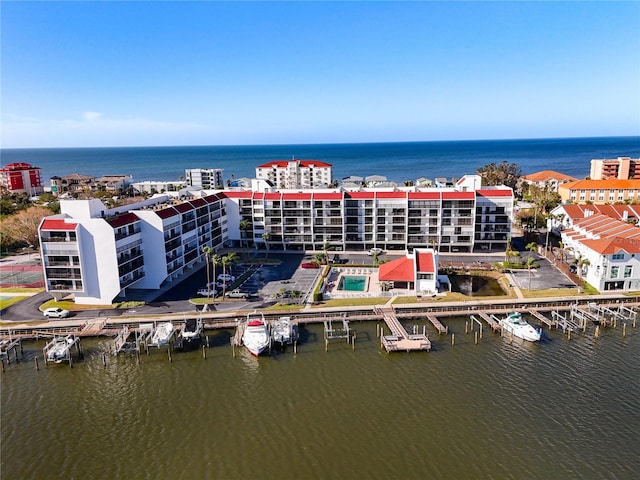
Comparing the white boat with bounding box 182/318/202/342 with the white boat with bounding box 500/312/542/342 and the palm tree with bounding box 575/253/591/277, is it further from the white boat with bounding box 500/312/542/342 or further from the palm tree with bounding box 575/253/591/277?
the palm tree with bounding box 575/253/591/277

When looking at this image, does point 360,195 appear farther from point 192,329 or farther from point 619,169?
point 619,169

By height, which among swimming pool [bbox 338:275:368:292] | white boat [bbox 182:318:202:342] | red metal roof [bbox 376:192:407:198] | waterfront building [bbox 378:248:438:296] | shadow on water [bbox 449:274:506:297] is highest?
red metal roof [bbox 376:192:407:198]

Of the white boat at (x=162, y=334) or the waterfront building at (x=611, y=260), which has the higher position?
the waterfront building at (x=611, y=260)

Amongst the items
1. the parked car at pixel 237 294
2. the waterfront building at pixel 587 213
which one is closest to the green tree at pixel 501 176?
the waterfront building at pixel 587 213

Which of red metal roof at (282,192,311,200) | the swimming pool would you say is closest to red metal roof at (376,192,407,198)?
red metal roof at (282,192,311,200)

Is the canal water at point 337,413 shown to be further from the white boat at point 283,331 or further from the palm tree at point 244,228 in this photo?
the palm tree at point 244,228
